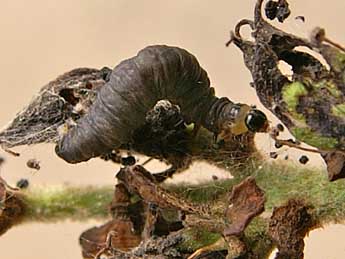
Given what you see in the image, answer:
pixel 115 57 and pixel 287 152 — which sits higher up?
pixel 115 57

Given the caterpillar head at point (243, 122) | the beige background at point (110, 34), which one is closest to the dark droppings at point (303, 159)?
the caterpillar head at point (243, 122)

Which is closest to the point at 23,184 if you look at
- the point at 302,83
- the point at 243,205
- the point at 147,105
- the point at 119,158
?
the point at 119,158

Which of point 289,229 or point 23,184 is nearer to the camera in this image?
point 289,229

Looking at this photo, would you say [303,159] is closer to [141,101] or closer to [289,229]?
[289,229]

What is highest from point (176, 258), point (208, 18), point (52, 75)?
point (208, 18)

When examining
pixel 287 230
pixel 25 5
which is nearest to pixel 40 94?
pixel 287 230

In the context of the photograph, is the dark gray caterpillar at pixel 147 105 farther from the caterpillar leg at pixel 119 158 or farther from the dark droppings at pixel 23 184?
the dark droppings at pixel 23 184

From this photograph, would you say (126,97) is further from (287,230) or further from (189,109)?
(287,230)
